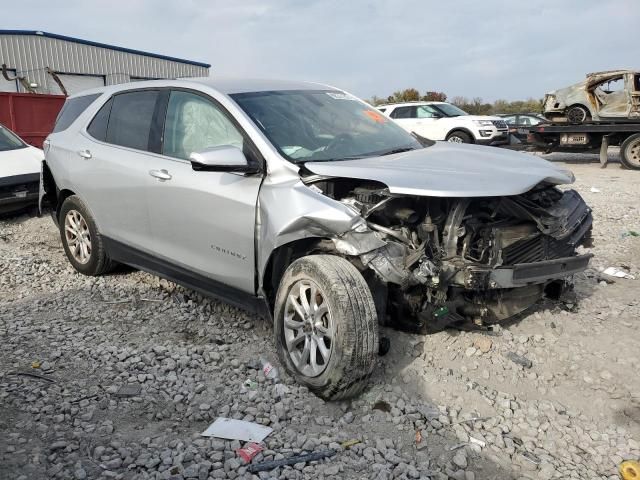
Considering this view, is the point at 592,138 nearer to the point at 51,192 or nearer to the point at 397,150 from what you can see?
the point at 397,150

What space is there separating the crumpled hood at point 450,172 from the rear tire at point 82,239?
2.63 m

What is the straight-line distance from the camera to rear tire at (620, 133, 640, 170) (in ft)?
44.3

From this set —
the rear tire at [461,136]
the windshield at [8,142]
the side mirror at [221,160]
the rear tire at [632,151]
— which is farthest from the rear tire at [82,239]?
the rear tire at [461,136]

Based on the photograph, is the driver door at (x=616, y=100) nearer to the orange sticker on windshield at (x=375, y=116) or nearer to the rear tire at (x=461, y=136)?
the rear tire at (x=461, y=136)

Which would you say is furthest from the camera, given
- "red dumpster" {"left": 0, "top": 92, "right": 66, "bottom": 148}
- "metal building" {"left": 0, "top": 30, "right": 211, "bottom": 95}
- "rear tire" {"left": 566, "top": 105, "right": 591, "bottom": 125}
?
"metal building" {"left": 0, "top": 30, "right": 211, "bottom": 95}

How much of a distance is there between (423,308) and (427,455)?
87 cm

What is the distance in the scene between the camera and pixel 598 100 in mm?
14719

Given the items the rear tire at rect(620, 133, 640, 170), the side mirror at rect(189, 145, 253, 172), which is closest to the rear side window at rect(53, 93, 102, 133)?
the side mirror at rect(189, 145, 253, 172)

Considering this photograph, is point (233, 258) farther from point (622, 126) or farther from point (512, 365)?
point (622, 126)

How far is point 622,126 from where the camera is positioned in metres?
13.8

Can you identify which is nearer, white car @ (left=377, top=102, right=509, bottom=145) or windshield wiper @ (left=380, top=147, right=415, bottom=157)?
windshield wiper @ (left=380, top=147, right=415, bottom=157)

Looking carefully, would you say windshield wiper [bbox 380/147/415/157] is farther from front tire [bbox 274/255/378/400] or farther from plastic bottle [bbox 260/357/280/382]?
plastic bottle [bbox 260/357/280/382]

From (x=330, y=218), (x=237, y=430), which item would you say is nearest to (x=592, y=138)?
(x=330, y=218)

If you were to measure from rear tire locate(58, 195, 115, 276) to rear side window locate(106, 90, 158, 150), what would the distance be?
80cm
